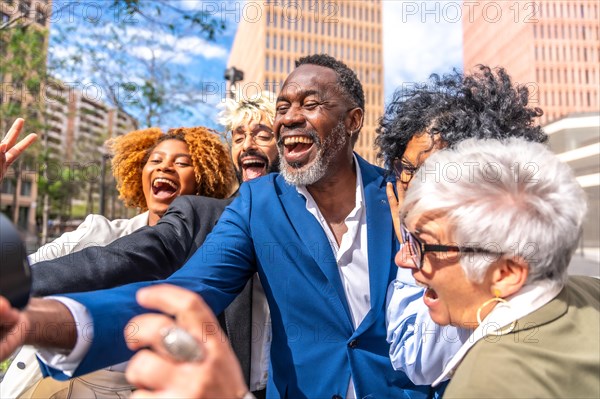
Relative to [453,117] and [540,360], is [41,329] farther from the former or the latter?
[453,117]

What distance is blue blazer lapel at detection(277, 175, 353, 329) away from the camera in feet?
6.99

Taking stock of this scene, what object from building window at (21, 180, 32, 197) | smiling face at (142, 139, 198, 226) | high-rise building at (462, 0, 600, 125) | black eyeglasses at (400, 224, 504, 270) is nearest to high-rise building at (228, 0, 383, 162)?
high-rise building at (462, 0, 600, 125)

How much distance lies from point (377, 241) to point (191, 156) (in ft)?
5.50

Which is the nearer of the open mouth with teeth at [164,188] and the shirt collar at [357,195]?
the shirt collar at [357,195]

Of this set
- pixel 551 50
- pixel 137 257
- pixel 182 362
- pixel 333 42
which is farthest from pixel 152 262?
pixel 333 42

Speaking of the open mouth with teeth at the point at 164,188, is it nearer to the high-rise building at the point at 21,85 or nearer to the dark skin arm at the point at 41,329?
the high-rise building at the point at 21,85

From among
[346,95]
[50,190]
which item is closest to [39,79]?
[346,95]

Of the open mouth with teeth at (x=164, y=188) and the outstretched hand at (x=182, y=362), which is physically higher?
the open mouth with teeth at (x=164, y=188)

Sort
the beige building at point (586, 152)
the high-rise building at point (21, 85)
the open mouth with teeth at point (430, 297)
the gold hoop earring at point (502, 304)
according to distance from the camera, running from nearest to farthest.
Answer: the gold hoop earring at point (502, 304), the open mouth with teeth at point (430, 297), the beige building at point (586, 152), the high-rise building at point (21, 85)

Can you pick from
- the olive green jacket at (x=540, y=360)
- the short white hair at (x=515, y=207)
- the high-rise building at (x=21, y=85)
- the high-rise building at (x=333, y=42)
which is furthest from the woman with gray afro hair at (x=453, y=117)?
the high-rise building at (x=333, y=42)

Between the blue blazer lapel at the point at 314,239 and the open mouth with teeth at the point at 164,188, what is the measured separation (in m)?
1.12

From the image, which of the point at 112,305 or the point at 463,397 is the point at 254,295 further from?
the point at 463,397

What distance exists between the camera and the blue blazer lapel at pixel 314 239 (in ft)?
6.99

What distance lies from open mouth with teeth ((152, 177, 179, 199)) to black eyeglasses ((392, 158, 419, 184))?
155 centimetres
